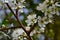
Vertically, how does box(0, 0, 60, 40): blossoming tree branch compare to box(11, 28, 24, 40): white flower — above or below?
above

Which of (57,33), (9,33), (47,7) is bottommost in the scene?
(57,33)

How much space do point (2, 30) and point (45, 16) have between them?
164mm

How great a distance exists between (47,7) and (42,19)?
0.05 m

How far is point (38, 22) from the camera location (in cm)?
77

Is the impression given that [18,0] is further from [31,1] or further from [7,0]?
[31,1]

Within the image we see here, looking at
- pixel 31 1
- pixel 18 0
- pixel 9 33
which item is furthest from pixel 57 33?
pixel 18 0

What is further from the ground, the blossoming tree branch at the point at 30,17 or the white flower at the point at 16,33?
the blossoming tree branch at the point at 30,17

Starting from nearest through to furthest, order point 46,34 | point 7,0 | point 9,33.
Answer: point 7,0 → point 9,33 → point 46,34

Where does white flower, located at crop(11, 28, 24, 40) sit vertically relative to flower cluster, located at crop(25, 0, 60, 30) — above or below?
below

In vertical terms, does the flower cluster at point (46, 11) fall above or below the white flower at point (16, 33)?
above

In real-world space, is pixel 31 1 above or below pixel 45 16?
below

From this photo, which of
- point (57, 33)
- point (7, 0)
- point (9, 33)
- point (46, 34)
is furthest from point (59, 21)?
point (7, 0)

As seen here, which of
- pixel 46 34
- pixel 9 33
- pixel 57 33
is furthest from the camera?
pixel 57 33

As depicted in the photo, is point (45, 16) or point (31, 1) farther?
point (31, 1)
